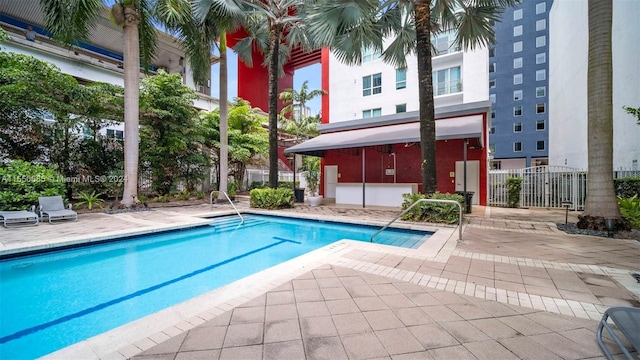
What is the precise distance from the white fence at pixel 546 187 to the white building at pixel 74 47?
56.4ft

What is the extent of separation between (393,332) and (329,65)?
2006 centimetres

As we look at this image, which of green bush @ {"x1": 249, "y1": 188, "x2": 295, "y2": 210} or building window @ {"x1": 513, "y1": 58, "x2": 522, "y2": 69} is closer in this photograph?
green bush @ {"x1": 249, "y1": 188, "x2": 295, "y2": 210}

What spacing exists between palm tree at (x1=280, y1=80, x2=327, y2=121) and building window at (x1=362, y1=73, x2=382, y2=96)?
19.4 feet

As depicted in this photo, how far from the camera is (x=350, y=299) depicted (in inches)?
120

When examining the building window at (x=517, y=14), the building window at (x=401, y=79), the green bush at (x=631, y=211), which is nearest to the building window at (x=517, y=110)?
the building window at (x=517, y=14)

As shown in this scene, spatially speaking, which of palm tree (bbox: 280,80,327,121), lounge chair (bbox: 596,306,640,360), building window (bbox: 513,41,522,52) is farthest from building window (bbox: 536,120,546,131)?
lounge chair (bbox: 596,306,640,360)

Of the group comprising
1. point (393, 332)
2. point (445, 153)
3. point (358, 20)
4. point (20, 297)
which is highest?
point (358, 20)

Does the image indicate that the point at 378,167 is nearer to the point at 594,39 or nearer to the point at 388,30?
the point at 388,30

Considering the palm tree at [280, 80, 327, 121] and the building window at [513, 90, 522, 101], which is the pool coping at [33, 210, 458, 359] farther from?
the building window at [513, 90, 522, 101]

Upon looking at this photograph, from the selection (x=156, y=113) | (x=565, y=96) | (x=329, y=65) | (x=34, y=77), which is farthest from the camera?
(x=329, y=65)

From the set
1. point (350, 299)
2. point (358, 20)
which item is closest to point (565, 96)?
point (358, 20)

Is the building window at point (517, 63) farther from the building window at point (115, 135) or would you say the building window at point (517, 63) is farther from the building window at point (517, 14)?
the building window at point (115, 135)

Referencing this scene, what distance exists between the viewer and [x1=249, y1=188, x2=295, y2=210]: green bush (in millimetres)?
11461

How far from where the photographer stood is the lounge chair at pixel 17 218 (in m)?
7.05
